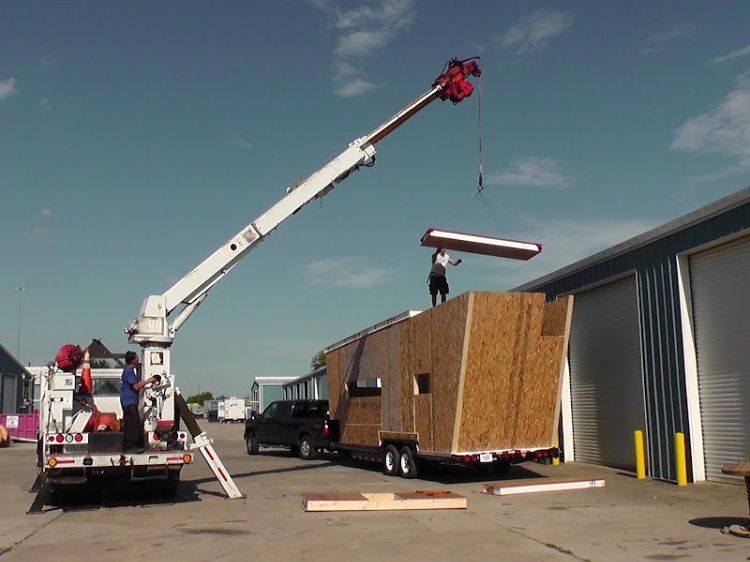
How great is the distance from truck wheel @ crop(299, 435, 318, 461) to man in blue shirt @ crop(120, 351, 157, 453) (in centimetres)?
1015

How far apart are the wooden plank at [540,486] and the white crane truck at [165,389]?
4.51m

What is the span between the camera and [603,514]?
11.3 m

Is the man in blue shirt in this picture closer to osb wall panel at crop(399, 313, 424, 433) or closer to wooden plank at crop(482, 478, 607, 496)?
osb wall panel at crop(399, 313, 424, 433)

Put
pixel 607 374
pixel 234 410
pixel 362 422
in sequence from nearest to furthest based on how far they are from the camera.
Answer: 1. pixel 607 374
2. pixel 362 422
3. pixel 234 410

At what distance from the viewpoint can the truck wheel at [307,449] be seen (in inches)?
902

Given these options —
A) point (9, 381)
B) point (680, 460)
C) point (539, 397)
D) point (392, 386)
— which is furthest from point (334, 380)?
point (9, 381)

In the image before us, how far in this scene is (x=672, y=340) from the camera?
15.3m

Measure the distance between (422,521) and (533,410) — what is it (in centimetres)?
500

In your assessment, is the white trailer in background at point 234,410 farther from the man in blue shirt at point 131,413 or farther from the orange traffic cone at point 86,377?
the man in blue shirt at point 131,413

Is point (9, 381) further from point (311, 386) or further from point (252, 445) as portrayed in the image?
point (252, 445)

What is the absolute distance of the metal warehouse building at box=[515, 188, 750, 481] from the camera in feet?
45.7

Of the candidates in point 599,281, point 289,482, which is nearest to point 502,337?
point 599,281

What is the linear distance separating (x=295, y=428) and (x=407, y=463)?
25.8ft

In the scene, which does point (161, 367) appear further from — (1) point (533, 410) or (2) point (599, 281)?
(2) point (599, 281)
